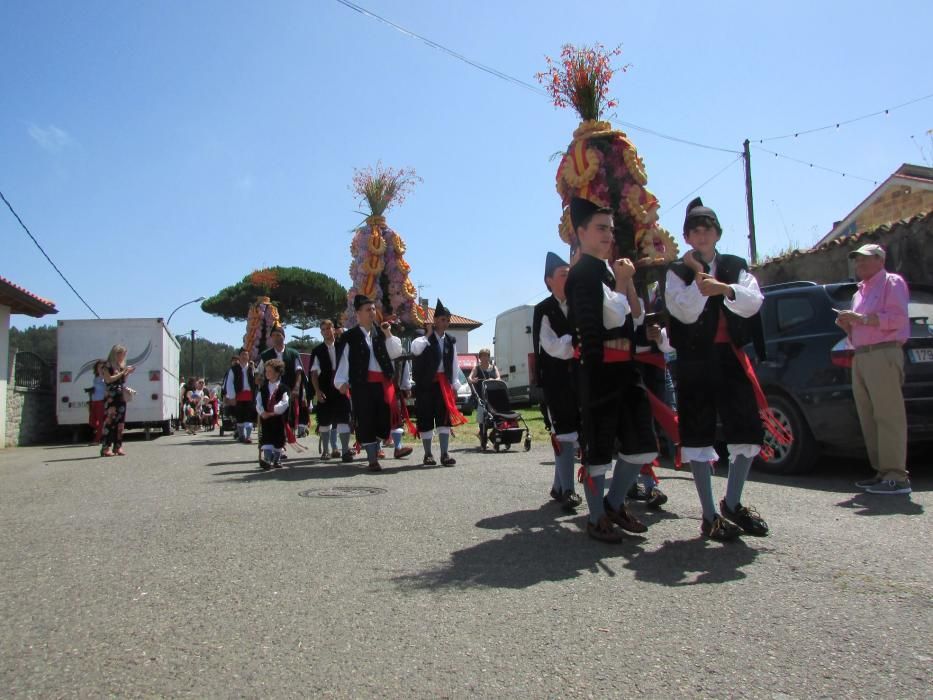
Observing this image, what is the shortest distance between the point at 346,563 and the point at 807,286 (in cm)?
536

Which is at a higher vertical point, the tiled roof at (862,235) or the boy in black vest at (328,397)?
the tiled roof at (862,235)

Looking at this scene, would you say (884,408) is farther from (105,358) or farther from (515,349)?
(515,349)

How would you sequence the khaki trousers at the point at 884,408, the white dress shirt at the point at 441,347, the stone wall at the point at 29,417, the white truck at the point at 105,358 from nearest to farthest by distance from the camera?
the khaki trousers at the point at 884,408
the white dress shirt at the point at 441,347
the stone wall at the point at 29,417
the white truck at the point at 105,358

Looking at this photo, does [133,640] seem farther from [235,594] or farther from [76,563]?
[76,563]

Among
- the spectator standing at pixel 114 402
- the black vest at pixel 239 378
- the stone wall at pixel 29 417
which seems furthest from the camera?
the stone wall at pixel 29 417

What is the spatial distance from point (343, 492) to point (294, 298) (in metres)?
43.4

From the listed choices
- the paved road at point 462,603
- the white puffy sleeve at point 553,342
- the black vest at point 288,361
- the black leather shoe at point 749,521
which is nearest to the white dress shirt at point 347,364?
the black vest at point 288,361

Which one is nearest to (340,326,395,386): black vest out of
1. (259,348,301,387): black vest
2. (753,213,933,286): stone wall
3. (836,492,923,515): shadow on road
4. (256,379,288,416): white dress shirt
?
(256,379,288,416): white dress shirt

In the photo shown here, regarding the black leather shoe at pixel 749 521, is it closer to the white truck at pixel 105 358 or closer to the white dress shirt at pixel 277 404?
the white dress shirt at pixel 277 404

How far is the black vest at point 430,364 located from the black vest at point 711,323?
A: 498 cm

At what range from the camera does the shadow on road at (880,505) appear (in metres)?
4.79

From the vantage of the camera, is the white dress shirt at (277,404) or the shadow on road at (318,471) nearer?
the shadow on road at (318,471)

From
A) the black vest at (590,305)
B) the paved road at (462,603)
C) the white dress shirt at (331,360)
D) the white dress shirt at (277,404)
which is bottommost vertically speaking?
the paved road at (462,603)

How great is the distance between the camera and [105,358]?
19297mm
